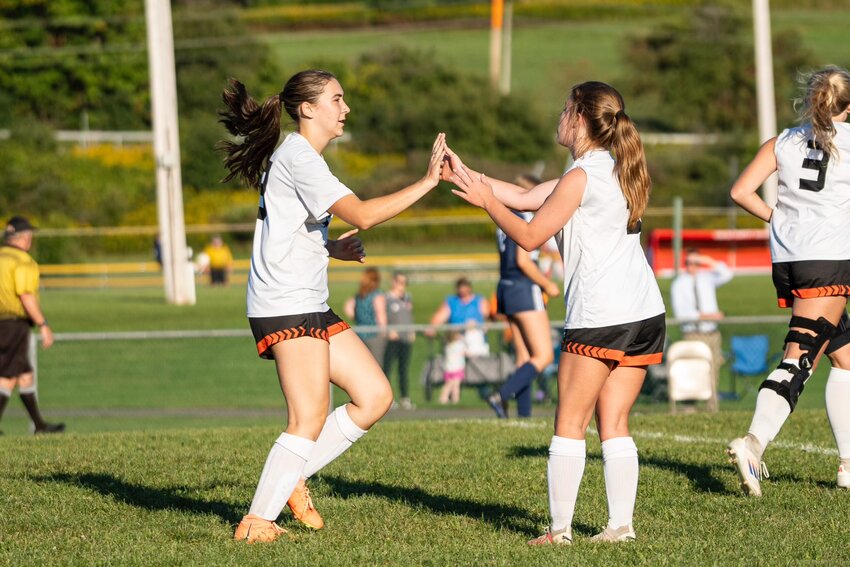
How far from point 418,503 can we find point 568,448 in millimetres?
1455

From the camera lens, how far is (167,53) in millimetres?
26719

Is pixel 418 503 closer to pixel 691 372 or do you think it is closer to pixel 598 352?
pixel 598 352

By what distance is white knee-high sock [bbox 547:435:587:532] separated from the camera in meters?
5.30

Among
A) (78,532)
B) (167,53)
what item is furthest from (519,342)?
(167,53)

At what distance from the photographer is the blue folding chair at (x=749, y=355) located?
15.7 m

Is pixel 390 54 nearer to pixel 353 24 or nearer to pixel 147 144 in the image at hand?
pixel 147 144

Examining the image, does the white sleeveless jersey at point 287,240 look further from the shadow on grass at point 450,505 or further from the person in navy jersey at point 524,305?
the person in navy jersey at point 524,305

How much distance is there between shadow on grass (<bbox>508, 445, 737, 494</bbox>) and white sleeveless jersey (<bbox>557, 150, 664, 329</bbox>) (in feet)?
6.30

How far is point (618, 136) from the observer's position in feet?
17.4

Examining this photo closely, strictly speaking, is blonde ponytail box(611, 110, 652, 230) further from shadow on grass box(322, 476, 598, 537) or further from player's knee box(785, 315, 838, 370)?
player's knee box(785, 315, 838, 370)

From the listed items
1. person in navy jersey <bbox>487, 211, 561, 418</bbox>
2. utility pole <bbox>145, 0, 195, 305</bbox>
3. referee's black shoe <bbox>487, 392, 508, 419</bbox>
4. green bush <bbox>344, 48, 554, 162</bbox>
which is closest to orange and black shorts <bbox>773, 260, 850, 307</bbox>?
person in navy jersey <bbox>487, 211, 561, 418</bbox>

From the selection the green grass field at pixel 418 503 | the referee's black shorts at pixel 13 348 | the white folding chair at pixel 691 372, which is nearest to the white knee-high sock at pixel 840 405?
the green grass field at pixel 418 503

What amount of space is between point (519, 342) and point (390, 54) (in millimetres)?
62460

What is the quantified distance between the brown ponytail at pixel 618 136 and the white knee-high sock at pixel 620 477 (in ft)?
3.05
